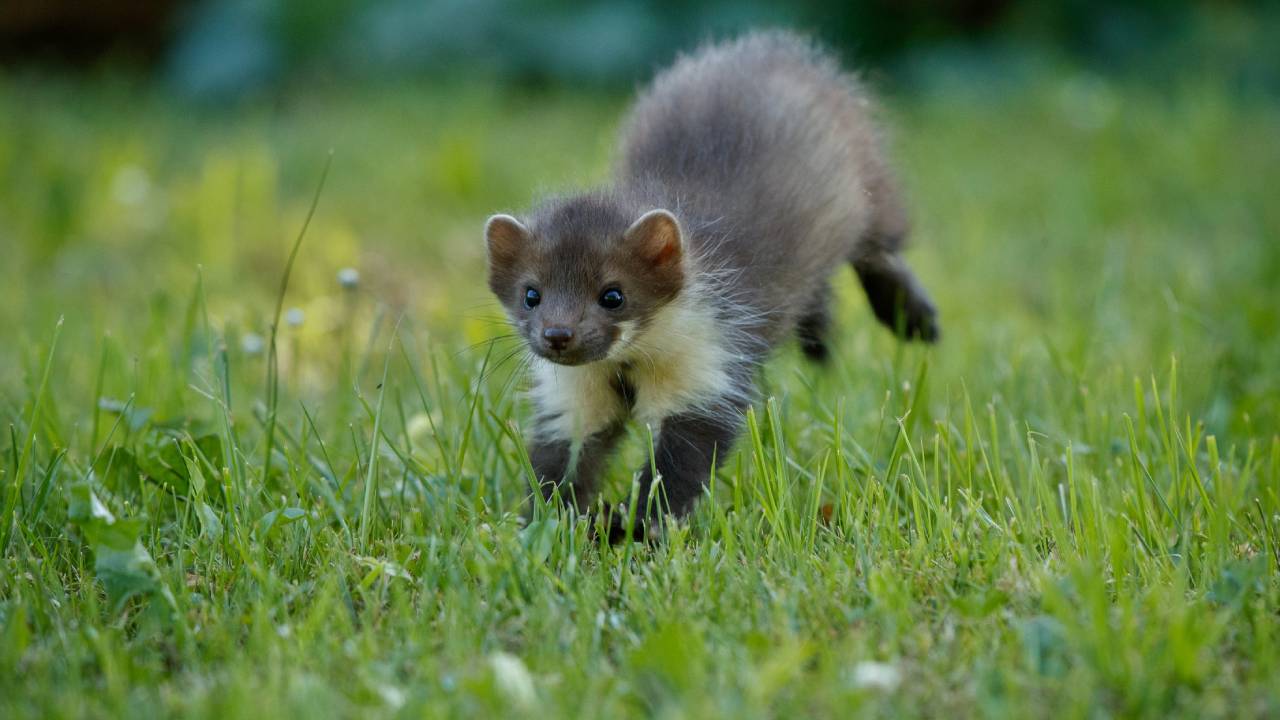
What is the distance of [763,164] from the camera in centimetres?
452

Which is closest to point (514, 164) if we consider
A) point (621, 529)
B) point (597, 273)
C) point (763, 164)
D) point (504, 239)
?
point (763, 164)

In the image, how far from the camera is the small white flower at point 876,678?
8.55ft

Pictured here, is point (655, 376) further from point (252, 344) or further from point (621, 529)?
point (252, 344)

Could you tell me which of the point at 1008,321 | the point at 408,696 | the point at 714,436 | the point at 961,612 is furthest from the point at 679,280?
the point at 1008,321

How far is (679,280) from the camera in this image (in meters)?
3.95

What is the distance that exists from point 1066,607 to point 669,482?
54.2 inches

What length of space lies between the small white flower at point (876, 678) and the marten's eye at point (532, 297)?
1709 mm

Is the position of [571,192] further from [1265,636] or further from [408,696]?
[1265,636]

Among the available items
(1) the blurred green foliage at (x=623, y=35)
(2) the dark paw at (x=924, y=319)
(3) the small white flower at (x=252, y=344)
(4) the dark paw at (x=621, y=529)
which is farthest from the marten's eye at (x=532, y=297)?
(1) the blurred green foliage at (x=623, y=35)

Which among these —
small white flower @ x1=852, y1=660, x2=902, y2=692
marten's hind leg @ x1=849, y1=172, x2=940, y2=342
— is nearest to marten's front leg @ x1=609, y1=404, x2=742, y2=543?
small white flower @ x1=852, y1=660, x2=902, y2=692

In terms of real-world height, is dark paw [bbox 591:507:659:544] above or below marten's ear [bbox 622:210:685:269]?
below

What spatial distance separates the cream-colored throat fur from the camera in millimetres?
3939

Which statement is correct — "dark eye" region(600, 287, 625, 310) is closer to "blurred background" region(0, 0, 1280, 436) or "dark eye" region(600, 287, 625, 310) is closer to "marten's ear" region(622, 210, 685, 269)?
"marten's ear" region(622, 210, 685, 269)

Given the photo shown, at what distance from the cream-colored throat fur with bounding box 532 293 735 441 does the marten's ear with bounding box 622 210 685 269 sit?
16cm
